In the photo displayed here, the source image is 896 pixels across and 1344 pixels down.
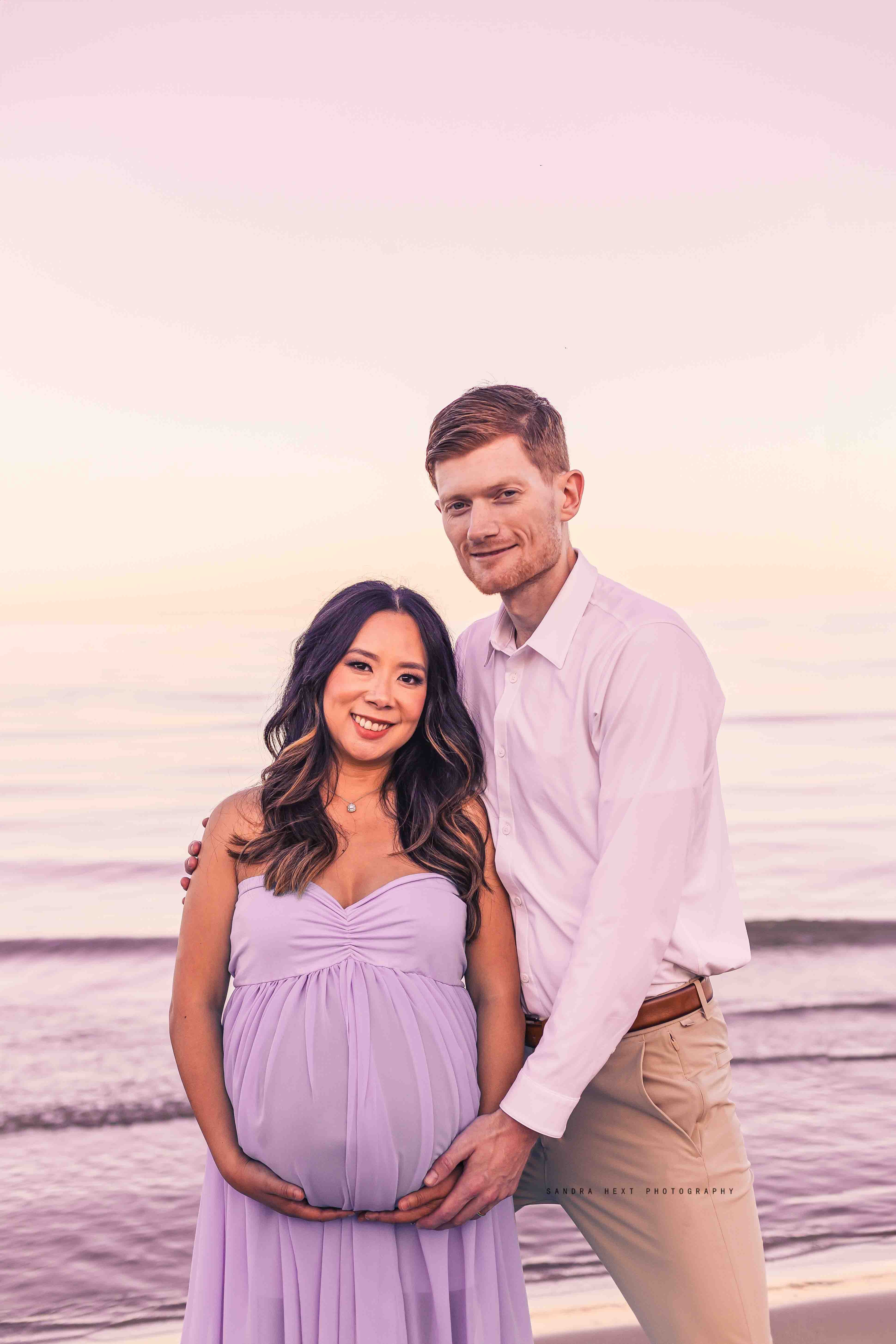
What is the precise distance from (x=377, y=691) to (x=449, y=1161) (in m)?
0.96

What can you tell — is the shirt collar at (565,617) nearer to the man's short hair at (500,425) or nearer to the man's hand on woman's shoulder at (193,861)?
the man's short hair at (500,425)

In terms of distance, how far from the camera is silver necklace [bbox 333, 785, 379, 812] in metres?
2.52

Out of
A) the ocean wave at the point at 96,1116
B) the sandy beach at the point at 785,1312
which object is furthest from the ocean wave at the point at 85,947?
the sandy beach at the point at 785,1312

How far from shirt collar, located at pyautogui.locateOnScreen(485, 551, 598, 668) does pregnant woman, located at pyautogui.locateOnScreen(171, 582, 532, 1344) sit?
257 millimetres

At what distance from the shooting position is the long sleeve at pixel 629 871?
2.18m

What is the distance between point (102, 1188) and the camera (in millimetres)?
4719

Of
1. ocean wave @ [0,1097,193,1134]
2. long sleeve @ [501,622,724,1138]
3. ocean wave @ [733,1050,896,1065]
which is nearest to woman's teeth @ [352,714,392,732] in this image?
long sleeve @ [501,622,724,1138]

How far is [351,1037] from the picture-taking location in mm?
2174

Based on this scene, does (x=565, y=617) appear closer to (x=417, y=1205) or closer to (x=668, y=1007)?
(x=668, y=1007)

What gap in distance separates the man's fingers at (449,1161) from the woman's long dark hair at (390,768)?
1.40ft

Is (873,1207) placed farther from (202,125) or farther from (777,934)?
(202,125)

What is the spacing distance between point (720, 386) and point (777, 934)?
431 inches

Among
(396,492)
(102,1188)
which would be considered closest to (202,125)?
(396,492)

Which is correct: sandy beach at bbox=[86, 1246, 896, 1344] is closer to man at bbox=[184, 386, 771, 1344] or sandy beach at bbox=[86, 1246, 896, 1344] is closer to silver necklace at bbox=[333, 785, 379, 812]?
man at bbox=[184, 386, 771, 1344]
